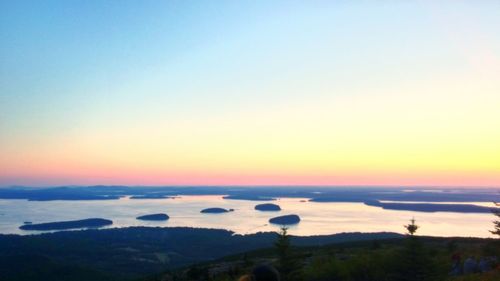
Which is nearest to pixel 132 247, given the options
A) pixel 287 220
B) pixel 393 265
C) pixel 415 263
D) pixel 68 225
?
pixel 287 220

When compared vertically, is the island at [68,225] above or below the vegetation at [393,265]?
below

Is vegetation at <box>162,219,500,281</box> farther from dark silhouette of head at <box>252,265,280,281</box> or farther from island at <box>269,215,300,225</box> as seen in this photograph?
island at <box>269,215,300,225</box>

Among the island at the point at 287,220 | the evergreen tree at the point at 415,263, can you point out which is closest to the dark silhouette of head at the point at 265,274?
the evergreen tree at the point at 415,263

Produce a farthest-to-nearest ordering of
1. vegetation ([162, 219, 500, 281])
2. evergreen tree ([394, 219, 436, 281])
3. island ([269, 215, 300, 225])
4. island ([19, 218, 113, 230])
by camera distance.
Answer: island ([19, 218, 113, 230]), island ([269, 215, 300, 225]), vegetation ([162, 219, 500, 281]), evergreen tree ([394, 219, 436, 281])

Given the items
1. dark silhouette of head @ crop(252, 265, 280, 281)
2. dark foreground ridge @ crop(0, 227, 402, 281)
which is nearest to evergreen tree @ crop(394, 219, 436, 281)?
dark silhouette of head @ crop(252, 265, 280, 281)

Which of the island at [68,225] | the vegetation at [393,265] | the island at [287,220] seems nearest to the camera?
the vegetation at [393,265]

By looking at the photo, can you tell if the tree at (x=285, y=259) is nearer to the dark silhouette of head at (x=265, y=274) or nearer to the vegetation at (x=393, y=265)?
the vegetation at (x=393, y=265)

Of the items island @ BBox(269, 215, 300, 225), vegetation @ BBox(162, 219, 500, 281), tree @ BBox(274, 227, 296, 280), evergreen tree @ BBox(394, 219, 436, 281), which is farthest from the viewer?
island @ BBox(269, 215, 300, 225)

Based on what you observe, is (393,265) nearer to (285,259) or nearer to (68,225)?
(285,259)

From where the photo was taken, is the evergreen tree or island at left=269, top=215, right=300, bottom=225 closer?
the evergreen tree

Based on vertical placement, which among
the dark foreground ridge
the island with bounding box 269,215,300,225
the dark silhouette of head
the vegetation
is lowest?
the dark foreground ridge

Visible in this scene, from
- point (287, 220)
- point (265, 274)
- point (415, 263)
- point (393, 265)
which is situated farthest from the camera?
point (287, 220)
